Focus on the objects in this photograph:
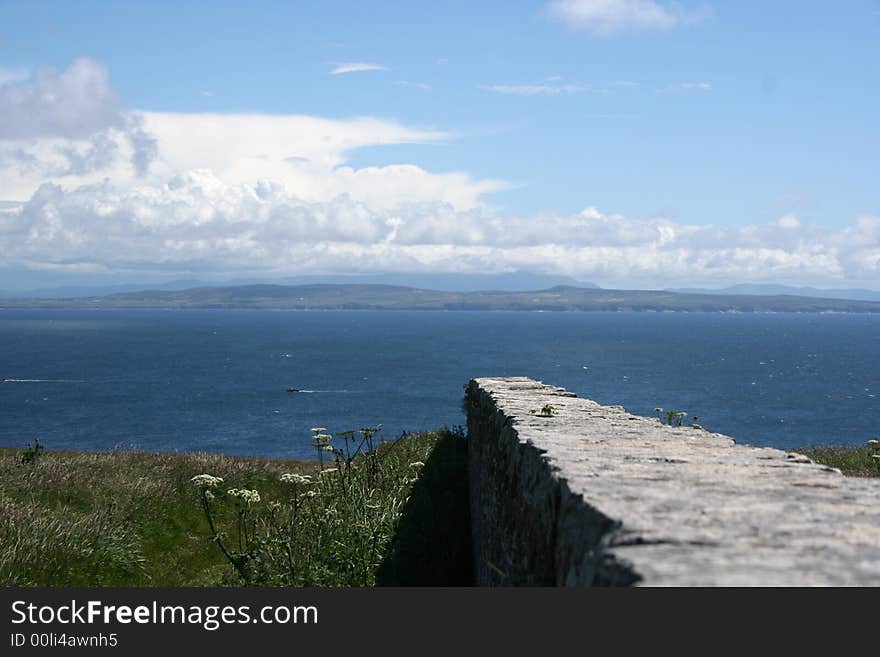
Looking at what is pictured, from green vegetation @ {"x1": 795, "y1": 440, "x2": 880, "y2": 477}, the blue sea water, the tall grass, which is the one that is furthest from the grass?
the blue sea water

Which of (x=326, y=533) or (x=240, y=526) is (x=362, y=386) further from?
(x=326, y=533)

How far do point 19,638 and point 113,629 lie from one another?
0.47 m

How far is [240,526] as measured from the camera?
10.6 metres

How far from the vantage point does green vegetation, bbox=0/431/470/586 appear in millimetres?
8859

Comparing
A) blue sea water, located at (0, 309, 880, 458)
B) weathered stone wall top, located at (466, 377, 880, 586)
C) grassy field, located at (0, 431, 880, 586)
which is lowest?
blue sea water, located at (0, 309, 880, 458)

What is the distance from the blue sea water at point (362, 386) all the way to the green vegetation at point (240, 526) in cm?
3730

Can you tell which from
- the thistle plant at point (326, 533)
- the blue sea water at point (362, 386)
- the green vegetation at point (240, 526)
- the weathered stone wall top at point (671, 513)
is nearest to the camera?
the weathered stone wall top at point (671, 513)

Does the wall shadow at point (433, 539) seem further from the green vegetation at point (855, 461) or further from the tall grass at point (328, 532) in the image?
the green vegetation at point (855, 461)

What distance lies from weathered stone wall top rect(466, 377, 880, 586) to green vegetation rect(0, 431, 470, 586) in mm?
2788

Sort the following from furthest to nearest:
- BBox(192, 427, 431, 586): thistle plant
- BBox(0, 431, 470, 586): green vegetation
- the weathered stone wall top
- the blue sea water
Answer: the blue sea water, BBox(0, 431, 470, 586): green vegetation, BBox(192, 427, 431, 586): thistle plant, the weathered stone wall top

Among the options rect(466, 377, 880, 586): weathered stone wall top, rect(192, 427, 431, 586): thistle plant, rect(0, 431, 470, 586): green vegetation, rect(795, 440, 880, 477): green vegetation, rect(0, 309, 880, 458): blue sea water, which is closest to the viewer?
rect(466, 377, 880, 586): weathered stone wall top

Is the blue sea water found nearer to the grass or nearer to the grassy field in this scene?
the grassy field

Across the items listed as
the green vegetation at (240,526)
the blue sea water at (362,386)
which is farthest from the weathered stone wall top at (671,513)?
the blue sea water at (362,386)

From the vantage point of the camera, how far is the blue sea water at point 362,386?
2488 inches
